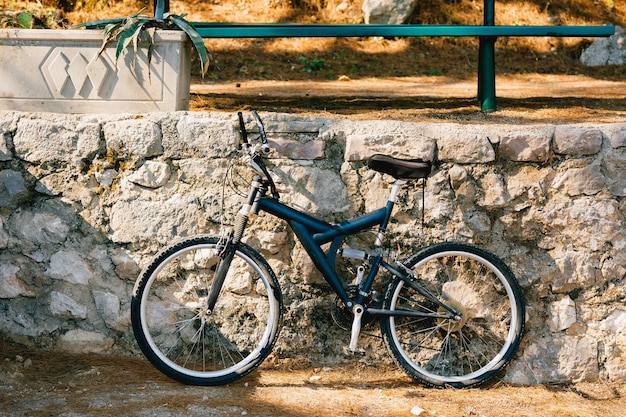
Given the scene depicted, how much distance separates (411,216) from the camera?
12.9 ft

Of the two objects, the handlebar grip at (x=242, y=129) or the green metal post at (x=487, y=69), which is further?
the green metal post at (x=487, y=69)

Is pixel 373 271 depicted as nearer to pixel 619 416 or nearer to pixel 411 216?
pixel 411 216

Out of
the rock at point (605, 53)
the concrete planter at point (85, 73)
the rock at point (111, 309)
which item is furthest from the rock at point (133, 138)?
the rock at point (605, 53)

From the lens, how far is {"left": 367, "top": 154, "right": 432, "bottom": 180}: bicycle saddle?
3.67 m

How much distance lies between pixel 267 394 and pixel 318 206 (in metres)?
0.92

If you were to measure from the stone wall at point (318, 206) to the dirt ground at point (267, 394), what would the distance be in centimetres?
10

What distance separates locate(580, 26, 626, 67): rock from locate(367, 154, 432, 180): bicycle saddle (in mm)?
4219

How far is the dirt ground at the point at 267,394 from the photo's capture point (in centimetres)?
354

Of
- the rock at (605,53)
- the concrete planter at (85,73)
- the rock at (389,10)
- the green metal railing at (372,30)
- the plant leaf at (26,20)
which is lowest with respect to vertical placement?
the concrete planter at (85,73)

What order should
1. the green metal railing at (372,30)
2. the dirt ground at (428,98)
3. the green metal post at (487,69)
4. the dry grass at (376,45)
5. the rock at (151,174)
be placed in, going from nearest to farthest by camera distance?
the rock at (151,174) < the green metal railing at (372,30) < the dirt ground at (428,98) < the green metal post at (487,69) < the dry grass at (376,45)

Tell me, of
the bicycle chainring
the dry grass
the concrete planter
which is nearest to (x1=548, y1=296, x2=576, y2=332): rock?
the bicycle chainring

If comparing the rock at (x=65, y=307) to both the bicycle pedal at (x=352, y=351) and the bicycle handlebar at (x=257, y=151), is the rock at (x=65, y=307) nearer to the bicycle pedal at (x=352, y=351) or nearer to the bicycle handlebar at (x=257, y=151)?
the bicycle handlebar at (x=257, y=151)

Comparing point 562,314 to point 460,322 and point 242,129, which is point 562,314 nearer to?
point 460,322

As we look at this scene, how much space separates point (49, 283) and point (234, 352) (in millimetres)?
983
